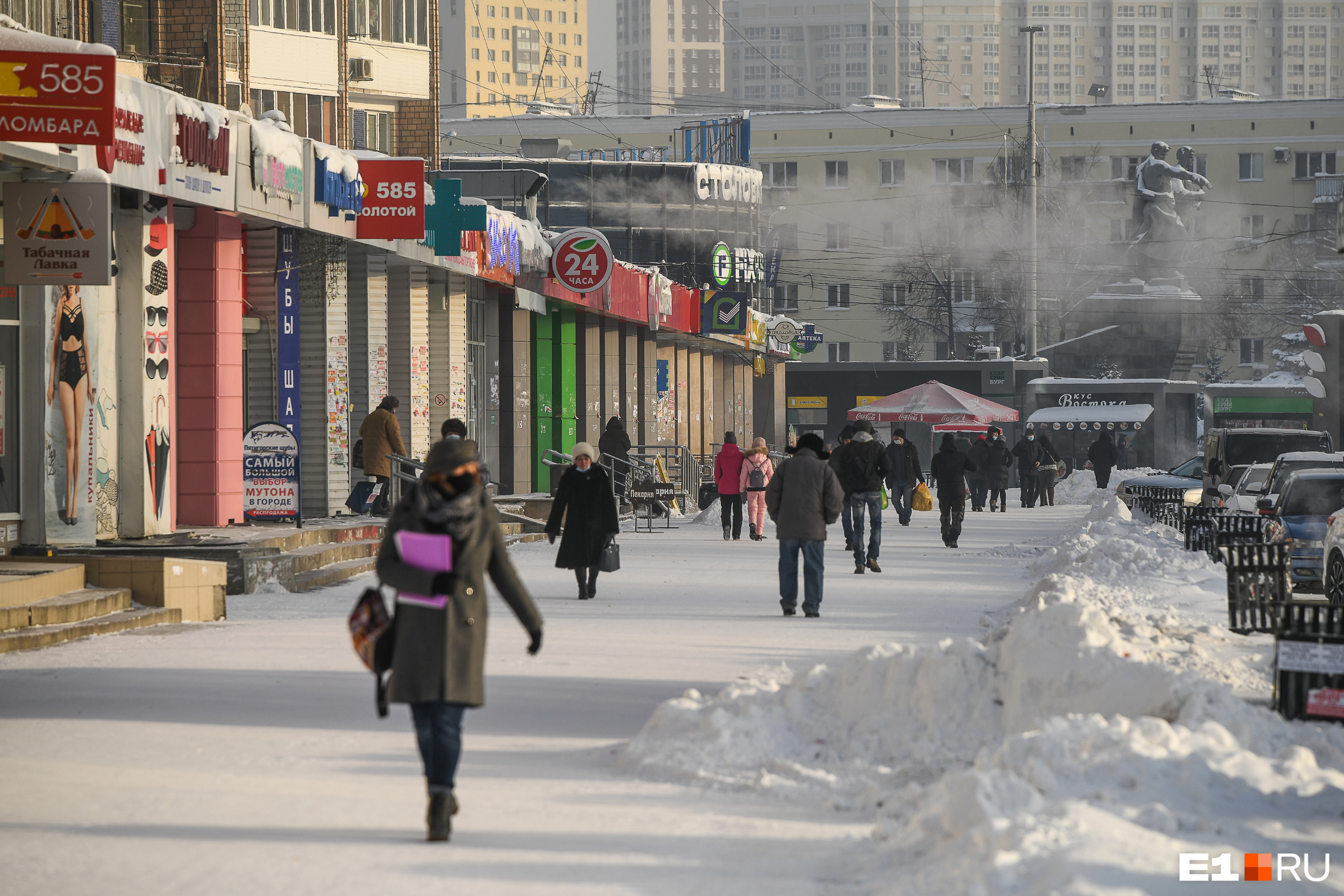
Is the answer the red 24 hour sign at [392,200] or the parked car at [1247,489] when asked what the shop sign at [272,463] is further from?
the parked car at [1247,489]

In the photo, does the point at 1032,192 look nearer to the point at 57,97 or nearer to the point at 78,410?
the point at 78,410

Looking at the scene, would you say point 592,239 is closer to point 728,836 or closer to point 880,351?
point 728,836

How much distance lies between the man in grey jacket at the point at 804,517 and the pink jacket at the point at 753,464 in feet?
36.3

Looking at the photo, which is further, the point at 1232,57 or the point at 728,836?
the point at 1232,57

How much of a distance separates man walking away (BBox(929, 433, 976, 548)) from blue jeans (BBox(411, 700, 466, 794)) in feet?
58.9

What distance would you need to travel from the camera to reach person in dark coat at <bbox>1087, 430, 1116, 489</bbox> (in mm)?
42688

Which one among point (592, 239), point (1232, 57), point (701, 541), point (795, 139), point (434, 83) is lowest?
point (701, 541)

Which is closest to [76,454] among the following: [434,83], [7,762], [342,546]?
[342,546]

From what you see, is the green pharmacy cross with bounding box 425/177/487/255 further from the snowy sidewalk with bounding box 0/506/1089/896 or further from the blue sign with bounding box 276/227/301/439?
the snowy sidewalk with bounding box 0/506/1089/896

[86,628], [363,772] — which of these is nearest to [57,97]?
[86,628]

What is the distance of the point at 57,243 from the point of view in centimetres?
1392

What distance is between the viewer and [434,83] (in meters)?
37.9

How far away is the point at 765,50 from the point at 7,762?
198 meters

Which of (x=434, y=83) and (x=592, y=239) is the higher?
(x=434, y=83)
